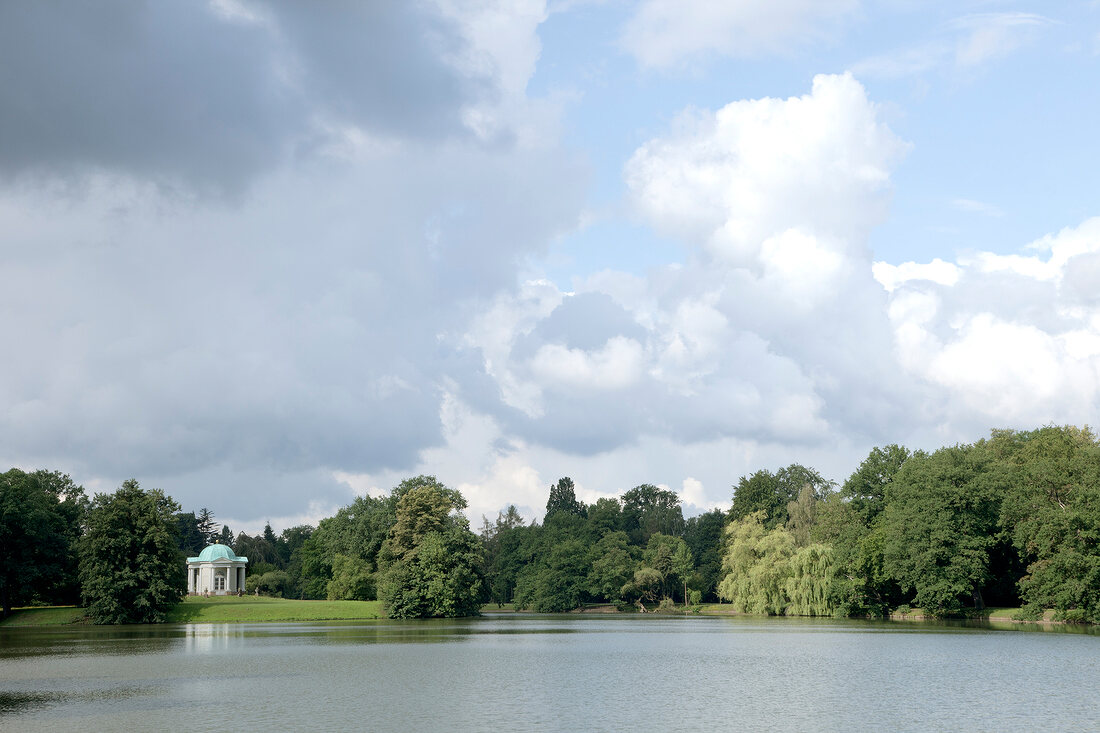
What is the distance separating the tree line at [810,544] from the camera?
68.5 m

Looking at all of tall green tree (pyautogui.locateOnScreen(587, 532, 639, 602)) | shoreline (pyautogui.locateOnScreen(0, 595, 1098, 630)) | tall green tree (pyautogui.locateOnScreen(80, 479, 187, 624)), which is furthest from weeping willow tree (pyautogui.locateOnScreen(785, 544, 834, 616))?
tall green tree (pyautogui.locateOnScreen(80, 479, 187, 624))

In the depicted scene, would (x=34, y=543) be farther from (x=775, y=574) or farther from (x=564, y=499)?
(x=564, y=499)

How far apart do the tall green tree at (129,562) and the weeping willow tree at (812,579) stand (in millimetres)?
56894

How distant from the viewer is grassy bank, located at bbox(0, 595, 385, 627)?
86500mm

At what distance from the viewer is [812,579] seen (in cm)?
8500

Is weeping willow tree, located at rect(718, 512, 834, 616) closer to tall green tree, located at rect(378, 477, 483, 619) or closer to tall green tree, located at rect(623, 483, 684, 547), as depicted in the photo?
tall green tree, located at rect(378, 477, 483, 619)

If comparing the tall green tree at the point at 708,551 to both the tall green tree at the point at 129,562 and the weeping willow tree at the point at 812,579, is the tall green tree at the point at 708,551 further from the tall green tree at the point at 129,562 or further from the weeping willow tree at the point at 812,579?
the tall green tree at the point at 129,562

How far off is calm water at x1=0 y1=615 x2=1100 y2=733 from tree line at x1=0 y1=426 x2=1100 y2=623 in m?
13.7

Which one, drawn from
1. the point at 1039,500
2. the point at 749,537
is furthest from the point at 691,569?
the point at 1039,500

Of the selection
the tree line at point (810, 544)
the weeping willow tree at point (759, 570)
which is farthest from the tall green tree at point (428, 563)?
the weeping willow tree at point (759, 570)

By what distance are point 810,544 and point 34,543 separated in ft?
241

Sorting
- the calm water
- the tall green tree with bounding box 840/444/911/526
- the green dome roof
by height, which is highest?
the tall green tree with bounding box 840/444/911/526

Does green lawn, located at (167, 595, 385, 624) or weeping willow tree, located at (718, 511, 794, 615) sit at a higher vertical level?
weeping willow tree, located at (718, 511, 794, 615)

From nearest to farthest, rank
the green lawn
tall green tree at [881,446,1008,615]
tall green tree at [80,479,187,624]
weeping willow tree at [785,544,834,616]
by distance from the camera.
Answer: tall green tree at [881,446,1008,615] < tall green tree at [80,479,187,624] < weeping willow tree at [785,544,834,616] < the green lawn
